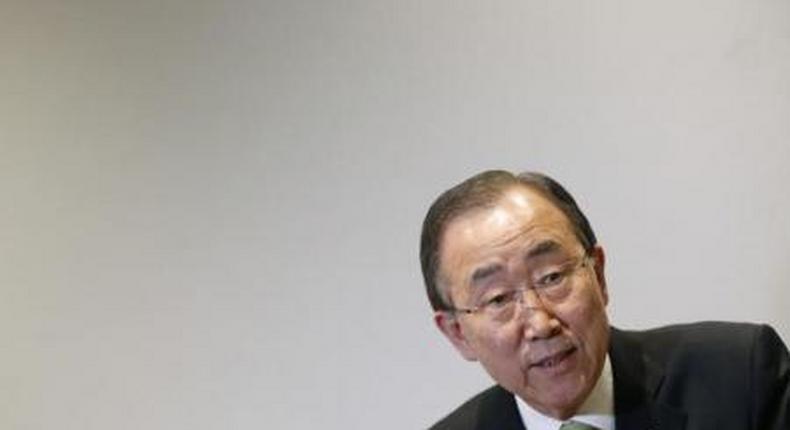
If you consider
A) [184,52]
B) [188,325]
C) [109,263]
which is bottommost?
[188,325]

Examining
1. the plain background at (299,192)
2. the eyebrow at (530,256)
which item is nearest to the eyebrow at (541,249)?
the eyebrow at (530,256)

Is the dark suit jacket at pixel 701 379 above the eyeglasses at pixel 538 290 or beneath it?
beneath

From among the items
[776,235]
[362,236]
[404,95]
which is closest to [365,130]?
[404,95]

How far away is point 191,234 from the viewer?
1968 mm

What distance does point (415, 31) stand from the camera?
76.0 inches

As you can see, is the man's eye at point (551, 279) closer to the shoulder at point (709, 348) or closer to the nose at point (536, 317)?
the nose at point (536, 317)


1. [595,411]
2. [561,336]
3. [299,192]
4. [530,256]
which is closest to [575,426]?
[595,411]

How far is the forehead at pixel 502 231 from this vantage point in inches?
48.9

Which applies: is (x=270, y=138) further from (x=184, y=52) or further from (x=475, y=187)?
(x=475, y=187)

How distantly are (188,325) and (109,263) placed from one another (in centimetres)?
22

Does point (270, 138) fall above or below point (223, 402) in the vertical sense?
above

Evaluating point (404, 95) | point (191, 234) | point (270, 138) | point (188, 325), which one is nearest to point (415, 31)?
point (404, 95)

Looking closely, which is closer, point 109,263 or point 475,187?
point 475,187

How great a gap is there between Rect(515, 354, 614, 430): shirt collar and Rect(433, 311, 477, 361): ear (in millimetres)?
146
